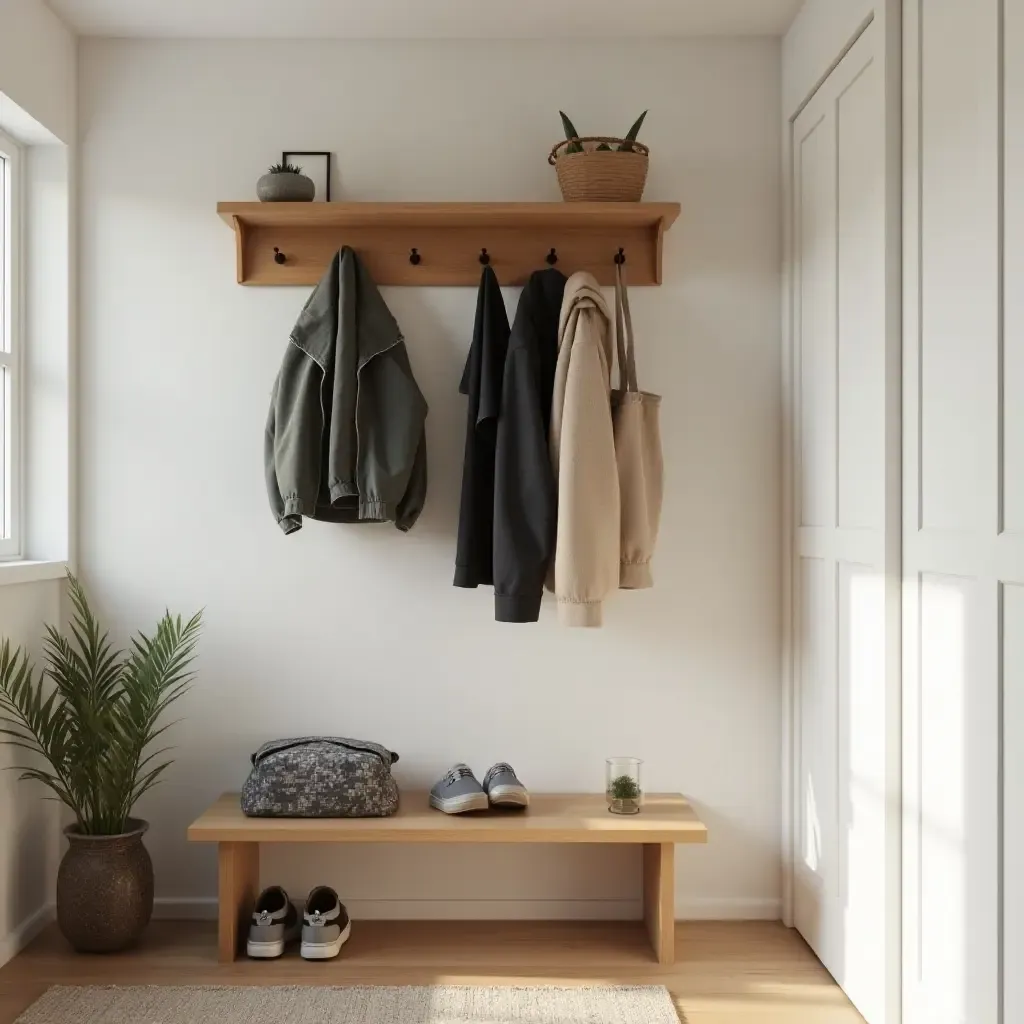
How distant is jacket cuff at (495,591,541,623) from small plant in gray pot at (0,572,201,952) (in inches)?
33.5

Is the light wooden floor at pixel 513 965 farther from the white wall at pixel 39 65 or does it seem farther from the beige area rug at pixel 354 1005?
the white wall at pixel 39 65

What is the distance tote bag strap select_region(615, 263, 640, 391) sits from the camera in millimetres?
2686

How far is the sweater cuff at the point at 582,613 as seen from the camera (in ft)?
8.29

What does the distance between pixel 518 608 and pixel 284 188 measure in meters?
1.26

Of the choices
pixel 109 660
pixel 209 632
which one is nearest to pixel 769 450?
pixel 209 632

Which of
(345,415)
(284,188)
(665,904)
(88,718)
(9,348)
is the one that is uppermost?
(284,188)

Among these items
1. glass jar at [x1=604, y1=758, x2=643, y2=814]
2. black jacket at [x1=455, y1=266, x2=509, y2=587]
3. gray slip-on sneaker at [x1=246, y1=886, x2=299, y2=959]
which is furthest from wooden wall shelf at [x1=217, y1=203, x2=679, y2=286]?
gray slip-on sneaker at [x1=246, y1=886, x2=299, y2=959]

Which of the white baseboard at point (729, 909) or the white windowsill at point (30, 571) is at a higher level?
the white windowsill at point (30, 571)

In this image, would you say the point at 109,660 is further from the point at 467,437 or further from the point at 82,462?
the point at 467,437

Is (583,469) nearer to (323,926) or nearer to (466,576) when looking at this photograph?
(466,576)

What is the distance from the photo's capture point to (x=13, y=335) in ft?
9.25

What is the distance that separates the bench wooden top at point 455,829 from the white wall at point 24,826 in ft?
1.56

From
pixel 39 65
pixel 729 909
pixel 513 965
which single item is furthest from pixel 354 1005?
pixel 39 65

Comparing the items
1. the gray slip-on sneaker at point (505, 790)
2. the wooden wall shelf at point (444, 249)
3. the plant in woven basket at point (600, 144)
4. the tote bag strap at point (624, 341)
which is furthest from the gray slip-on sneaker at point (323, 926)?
the plant in woven basket at point (600, 144)
